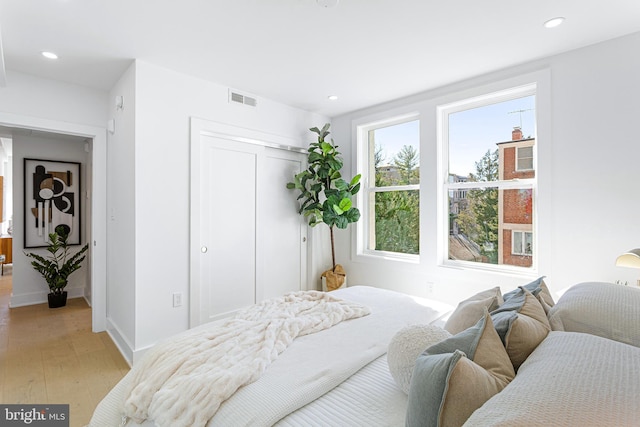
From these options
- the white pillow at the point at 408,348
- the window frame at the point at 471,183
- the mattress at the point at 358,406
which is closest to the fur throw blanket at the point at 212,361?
the mattress at the point at 358,406

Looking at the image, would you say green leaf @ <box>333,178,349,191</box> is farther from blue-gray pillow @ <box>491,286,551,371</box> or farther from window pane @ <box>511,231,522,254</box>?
Result: blue-gray pillow @ <box>491,286,551,371</box>

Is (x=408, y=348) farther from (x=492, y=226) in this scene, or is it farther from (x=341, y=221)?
(x=341, y=221)

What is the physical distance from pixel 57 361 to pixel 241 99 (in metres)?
2.89

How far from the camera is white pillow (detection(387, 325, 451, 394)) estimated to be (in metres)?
1.09

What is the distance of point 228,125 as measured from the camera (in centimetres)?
326

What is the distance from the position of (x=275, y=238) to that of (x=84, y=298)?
300 centimetres

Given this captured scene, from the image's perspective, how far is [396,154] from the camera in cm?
382

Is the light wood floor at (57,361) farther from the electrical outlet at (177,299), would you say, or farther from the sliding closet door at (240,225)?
the sliding closet door at (240,225)

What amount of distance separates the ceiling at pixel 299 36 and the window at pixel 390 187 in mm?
783

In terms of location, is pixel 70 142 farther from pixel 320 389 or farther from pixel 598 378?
pixel 598 378

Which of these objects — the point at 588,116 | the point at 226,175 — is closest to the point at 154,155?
the point at 226,175

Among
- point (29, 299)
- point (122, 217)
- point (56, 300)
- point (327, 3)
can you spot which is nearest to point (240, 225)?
point (122, 217)

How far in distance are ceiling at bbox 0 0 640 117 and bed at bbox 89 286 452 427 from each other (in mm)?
1959

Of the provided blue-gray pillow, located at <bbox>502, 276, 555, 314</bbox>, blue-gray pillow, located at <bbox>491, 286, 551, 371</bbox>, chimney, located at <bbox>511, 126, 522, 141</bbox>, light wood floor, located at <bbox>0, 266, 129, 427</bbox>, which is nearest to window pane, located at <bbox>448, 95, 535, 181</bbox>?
chimney, located at <bbox>511, 126, 522, 141</bbox>
